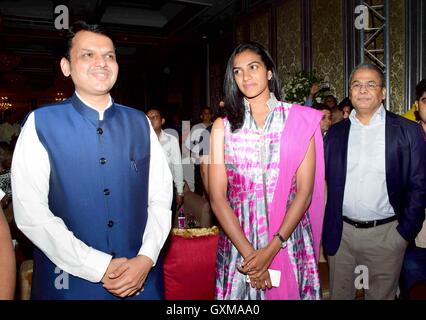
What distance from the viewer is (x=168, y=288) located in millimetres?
2430

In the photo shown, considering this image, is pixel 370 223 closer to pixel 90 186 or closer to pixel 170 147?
pixel 90 186

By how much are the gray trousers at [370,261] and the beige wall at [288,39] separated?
5.67m

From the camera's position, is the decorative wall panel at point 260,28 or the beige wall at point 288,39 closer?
the beige wall at point 288,39

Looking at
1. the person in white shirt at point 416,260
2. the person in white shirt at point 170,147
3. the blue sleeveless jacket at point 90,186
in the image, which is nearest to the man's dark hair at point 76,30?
the blue sleeveless jacket at point 90,186

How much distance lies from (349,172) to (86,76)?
1.58 metres

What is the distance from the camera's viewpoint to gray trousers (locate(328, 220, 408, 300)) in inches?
87.0

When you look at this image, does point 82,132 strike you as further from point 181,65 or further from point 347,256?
point 181,65

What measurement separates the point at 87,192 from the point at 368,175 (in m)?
1.58

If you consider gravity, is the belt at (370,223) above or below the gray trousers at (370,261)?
above

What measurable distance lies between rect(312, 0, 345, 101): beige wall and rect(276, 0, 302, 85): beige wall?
0.47 meters

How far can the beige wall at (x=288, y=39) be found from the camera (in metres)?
7.45

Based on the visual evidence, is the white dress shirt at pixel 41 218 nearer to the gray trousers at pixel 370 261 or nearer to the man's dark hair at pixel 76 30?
the man's dark hair at pixel 76 30

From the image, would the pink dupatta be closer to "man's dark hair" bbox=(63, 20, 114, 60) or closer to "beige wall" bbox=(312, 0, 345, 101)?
"man's dark hair" bbox=(63, 20, 114, 60)
